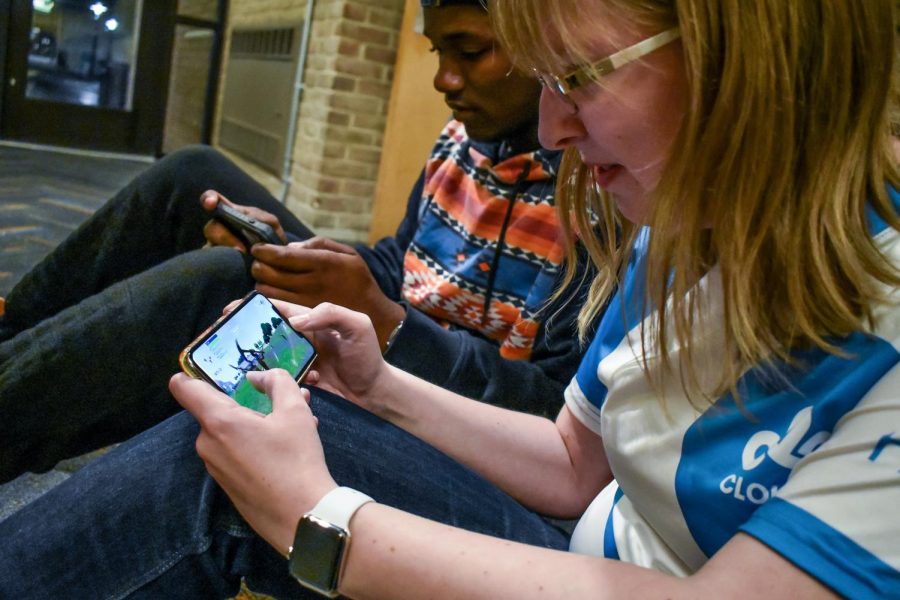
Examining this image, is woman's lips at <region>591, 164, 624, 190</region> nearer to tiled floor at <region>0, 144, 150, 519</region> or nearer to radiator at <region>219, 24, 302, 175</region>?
tiled floor at <region>0, 144, 150, 519</region>

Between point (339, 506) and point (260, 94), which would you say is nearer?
point (339, 506)

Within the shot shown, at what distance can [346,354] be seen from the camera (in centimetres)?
79

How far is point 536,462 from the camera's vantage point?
2.66ft

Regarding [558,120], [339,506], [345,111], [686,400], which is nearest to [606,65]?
[558,120]

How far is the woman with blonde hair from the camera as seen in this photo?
1.52 feet

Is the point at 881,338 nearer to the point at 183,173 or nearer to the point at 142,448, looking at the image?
the point at 142,448

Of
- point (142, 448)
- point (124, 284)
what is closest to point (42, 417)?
point (124, 284)


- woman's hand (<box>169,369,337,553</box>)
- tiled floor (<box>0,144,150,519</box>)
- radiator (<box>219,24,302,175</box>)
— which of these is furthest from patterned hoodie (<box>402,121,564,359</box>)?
radiator (<box>219,24,302,175</box>)

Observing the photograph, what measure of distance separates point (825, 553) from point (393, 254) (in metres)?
1.04

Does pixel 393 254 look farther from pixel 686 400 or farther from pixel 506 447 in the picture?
pixel 686 400

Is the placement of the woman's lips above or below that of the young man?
above

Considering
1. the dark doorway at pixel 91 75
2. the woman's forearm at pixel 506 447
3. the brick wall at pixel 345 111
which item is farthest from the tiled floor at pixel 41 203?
the brick wall at pixel 345 111

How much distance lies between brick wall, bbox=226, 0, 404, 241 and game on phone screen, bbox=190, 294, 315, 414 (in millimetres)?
2613

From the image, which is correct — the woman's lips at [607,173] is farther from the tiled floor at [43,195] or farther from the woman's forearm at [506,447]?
the tiled floor at [43,195]
